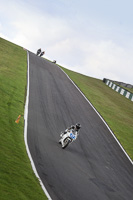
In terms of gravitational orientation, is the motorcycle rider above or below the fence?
below

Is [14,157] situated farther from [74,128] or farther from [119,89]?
[119,89]

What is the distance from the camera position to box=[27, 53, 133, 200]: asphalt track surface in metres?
12.2

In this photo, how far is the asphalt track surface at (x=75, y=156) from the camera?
40.1 ft

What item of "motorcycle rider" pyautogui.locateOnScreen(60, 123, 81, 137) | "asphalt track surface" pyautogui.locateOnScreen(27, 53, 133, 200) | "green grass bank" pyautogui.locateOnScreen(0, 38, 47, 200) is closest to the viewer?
"green grass bank" pyautogui.locateOnScreen(0, 38, 47, 200)

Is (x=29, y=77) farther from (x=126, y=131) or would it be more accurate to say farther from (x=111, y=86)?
(x=111, y=86)

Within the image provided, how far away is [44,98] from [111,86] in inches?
1130

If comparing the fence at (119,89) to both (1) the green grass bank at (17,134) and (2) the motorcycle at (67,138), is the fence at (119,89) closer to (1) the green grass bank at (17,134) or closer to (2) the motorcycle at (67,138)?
(1) the green grass bank at (17,134)

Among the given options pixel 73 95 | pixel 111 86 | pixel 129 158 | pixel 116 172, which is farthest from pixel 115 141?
pixel 111 86

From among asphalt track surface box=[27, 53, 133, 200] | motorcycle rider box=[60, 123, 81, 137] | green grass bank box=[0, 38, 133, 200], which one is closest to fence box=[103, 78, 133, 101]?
green grass bank box=[0, 38, 133, 200]

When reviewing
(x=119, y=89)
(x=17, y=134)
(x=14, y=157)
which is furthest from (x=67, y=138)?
(x=119, y=89)

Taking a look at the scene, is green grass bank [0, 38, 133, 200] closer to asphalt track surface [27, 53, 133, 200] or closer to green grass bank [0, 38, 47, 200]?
green grass bank [0, 38, 47, 200]

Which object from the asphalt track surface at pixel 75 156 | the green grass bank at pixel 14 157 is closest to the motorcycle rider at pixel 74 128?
the asphalt track surface at pixel 75 156

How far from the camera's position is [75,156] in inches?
624

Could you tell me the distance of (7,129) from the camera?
1511 centimetres
